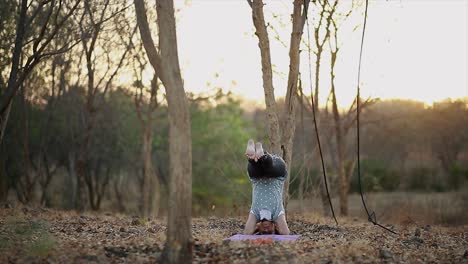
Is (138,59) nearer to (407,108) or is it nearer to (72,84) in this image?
(72,84)

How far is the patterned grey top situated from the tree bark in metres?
2.52

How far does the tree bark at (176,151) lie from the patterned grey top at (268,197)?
8.25 ft

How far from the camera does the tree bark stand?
6375 mm

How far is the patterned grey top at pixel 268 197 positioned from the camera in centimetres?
891

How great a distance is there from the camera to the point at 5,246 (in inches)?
289

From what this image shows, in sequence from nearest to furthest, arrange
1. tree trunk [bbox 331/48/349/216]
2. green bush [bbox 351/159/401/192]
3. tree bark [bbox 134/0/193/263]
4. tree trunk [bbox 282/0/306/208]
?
1. tree bark [bbox 134/0/193/263]
2. tree trunk [bbox 282/0/306/208]
3. tree trunk [bbox 331/48/349/216]
4. green bush [bbox 351/159/401/192]

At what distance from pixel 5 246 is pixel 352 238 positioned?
16.6ft

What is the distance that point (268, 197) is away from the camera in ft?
29.4

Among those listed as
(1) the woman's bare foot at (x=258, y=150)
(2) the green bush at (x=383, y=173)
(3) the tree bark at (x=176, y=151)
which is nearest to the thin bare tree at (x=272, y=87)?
(1) the woman's bare foot at (x=258, y=150)

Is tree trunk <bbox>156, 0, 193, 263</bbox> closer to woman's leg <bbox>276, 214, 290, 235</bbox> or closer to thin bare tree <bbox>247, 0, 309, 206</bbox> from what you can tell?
woman's leg <bbox>276, 214, 290, 235</bbox>

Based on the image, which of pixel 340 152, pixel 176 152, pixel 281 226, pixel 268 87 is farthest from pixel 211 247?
pixel 340 152

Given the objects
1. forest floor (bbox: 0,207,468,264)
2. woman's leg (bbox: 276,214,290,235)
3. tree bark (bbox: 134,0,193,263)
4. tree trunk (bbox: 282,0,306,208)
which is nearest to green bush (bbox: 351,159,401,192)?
tree trunk (bbox: 282,0,306,208)

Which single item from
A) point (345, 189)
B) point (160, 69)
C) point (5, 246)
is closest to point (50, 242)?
point (5, 246)

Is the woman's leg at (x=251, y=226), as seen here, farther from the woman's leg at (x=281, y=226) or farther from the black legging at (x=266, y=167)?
the black legging at (x=266, y=167)
